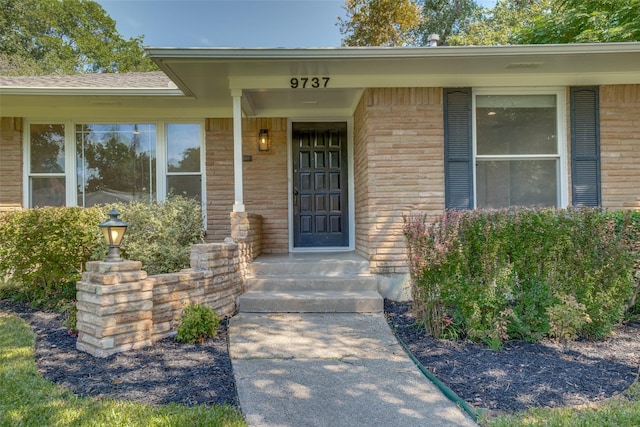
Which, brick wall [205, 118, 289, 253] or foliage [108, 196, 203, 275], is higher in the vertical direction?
→ brick wall [205, 118, 289, 253]

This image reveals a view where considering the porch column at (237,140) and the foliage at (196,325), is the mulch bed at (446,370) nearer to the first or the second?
the foliage at (196,325)

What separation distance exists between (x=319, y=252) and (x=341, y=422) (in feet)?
14.2

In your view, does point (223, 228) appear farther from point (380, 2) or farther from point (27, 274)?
point (380, 2)

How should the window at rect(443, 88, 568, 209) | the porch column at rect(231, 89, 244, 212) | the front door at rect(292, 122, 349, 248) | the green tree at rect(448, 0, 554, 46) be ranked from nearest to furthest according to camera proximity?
the porch column at rect(231, 89, 244, 212) → the window at rect(443, 88, 568, 209) → the front door at rect(292, 122, 349, 248) → the green tree at rect(448, 0, 554, 46)

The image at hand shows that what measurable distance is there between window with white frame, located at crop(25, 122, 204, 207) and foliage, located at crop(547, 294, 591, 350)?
17.5 feet

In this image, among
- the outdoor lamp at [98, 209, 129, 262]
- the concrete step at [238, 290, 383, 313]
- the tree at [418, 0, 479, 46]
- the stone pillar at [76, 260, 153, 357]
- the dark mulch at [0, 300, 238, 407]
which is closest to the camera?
the dark mulch at [0, 300, 238, 407]

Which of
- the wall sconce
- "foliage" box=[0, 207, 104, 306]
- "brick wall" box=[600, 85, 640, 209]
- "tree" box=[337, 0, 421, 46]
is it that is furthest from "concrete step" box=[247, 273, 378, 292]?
"tree" box=[337, 0, 421, 46]

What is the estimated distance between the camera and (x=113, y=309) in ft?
9.96

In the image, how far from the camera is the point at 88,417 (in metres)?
2.07

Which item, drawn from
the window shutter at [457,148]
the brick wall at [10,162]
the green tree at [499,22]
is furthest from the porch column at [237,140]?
the green tree at [499,22]

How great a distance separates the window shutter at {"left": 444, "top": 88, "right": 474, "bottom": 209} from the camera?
5125 mm

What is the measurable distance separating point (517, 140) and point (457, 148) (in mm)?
913

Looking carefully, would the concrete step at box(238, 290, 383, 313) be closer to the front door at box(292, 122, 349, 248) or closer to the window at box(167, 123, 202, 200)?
the front door at box(292, 122, 349, 248)

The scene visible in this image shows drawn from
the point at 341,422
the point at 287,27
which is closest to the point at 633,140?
the point at 341,422
